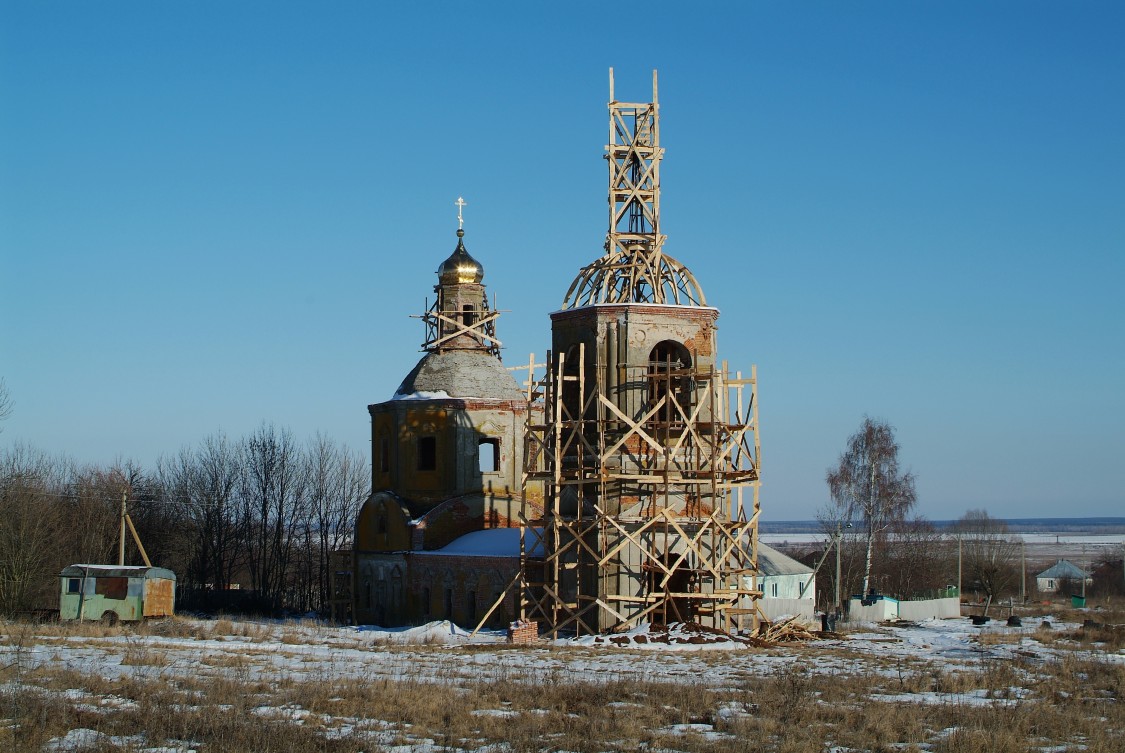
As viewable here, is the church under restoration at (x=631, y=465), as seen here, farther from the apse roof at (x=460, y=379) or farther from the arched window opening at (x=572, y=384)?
the apse roof at (x=460, y=379)

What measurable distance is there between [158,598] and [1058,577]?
56959mm

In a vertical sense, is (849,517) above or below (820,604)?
above

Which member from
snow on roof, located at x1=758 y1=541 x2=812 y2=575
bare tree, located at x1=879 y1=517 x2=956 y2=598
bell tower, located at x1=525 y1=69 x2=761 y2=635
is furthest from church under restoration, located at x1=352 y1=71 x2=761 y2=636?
bare tree, located at x1=879 y1=517 x2=956 y2=598

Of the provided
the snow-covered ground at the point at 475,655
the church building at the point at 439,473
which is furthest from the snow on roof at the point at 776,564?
the snow-covered ground at the point at 475,655

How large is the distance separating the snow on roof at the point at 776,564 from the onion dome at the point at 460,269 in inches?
517

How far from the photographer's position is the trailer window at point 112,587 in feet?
110

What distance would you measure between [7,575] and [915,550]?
4014 cm

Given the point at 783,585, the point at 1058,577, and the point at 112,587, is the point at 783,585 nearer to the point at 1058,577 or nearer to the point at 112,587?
the point at 112,587

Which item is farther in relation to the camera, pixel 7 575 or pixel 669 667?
pixel 7 575

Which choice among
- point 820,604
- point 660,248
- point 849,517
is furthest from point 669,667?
point 820,604

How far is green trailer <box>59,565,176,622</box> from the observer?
3338cm

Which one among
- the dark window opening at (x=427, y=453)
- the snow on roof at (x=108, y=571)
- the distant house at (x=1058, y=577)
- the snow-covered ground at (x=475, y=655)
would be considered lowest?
the distant house at (x=1058, y=577)

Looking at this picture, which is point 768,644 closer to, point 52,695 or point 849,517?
point 52,695

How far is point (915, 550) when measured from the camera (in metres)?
62.5
